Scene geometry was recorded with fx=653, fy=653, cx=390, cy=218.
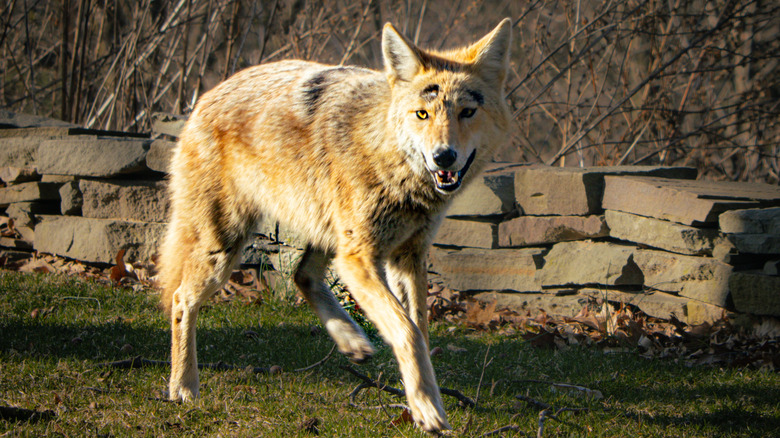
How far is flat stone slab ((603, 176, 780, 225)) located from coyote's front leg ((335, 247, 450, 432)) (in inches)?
104

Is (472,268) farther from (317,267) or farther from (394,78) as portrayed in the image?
(394,78)

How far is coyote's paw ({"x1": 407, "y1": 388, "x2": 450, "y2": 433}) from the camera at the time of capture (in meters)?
2.71

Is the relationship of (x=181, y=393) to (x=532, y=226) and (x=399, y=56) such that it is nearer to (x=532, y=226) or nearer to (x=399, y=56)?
(x=399, y=56)

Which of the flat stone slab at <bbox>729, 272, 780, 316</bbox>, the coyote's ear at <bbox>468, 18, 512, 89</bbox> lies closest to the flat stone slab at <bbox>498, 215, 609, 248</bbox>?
the flat stone slab at <bbox>729, 272, 780, 316</bbox>

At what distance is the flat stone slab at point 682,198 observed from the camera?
472 centimetres

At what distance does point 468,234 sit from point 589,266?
1127mm

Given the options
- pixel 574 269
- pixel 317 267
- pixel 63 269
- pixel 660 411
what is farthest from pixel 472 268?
pixel 63 269

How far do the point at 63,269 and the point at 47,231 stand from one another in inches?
18.4

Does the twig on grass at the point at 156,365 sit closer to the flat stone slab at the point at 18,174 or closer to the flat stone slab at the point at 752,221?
the flat stone slab at the point at 752,221

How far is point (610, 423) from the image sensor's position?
334cm

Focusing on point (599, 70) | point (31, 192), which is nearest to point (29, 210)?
point (31, 192)

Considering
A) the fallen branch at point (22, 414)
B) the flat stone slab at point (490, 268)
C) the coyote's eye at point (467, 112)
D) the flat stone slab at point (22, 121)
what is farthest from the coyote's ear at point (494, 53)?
the flat stone slab at point (22, 121)

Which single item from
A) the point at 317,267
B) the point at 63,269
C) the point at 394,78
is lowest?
the point at 63,269

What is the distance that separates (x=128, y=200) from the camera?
6.36 metres
